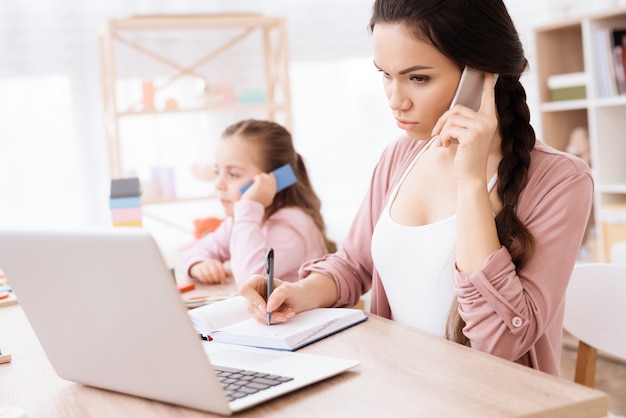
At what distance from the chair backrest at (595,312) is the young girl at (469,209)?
18cm

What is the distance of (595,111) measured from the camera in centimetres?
360

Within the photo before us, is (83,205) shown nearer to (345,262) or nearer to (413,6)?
(345,262)

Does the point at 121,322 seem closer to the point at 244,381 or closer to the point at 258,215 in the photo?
the point at 244,381

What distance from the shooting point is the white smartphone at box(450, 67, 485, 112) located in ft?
4.48

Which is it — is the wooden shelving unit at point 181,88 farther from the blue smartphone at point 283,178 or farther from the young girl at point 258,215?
the blue smartphone at point 283,178

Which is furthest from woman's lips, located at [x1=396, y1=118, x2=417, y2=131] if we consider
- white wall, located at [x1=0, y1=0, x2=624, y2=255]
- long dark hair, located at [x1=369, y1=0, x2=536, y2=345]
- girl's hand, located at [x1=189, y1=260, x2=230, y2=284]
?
white wall, located at [x1=0, y1=0, x2=624, y2=255]

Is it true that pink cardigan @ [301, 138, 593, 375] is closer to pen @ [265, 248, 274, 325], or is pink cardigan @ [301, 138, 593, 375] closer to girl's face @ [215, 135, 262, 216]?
pen @ [265, 248, 274, 325]

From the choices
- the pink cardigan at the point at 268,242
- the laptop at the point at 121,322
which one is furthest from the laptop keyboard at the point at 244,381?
the pink cardigan at the point at 268,242

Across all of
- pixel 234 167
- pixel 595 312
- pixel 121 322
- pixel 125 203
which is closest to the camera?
pixel 121 322

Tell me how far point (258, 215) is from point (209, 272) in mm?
205

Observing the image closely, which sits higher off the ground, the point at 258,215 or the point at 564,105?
the point at 564,105

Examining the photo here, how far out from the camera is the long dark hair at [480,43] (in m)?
1.36

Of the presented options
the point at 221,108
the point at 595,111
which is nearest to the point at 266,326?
the point at 221,108

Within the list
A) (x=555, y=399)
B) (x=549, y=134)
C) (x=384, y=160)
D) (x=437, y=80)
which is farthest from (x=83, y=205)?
(x=555, y=399)
